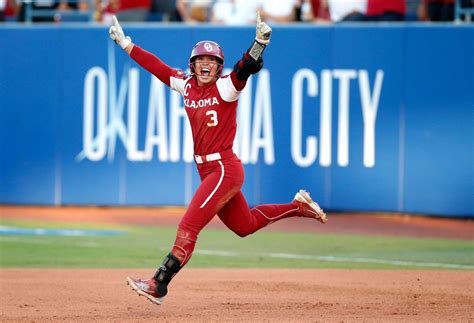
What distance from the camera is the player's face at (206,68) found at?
879 centimetres

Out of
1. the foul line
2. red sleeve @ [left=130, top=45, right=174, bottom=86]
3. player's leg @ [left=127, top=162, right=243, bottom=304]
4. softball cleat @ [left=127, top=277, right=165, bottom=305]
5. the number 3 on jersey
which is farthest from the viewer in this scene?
the foul line

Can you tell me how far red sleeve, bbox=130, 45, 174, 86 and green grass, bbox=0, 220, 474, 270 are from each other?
297cm

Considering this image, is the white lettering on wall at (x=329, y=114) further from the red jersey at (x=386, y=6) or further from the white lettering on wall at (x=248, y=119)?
the red jersey at (x=386, y=6)

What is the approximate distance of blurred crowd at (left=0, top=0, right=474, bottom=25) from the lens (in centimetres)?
1670

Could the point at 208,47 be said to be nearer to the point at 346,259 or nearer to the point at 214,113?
the point at 214,113

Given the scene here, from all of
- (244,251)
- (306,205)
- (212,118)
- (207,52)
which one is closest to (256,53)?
(207,52)

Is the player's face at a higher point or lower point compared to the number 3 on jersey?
higher

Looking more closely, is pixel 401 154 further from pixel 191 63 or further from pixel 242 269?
pixel 191 63

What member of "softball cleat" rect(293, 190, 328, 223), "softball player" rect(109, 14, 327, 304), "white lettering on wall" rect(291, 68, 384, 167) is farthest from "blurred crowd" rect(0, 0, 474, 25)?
"softball player" rect(109, 14, 327, 304)

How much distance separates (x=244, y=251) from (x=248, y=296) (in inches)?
140

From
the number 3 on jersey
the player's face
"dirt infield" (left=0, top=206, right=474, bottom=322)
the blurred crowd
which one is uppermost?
the blurred crowd

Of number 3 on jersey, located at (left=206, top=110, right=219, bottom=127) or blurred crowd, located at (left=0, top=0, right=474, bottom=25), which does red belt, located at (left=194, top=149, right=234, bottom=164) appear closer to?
number 3 on jersey, located at (left=206, top=110, right=219, bottom=127)

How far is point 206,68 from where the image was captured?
880 cm

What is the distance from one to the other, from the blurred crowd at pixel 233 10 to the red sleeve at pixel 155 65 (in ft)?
26.1
